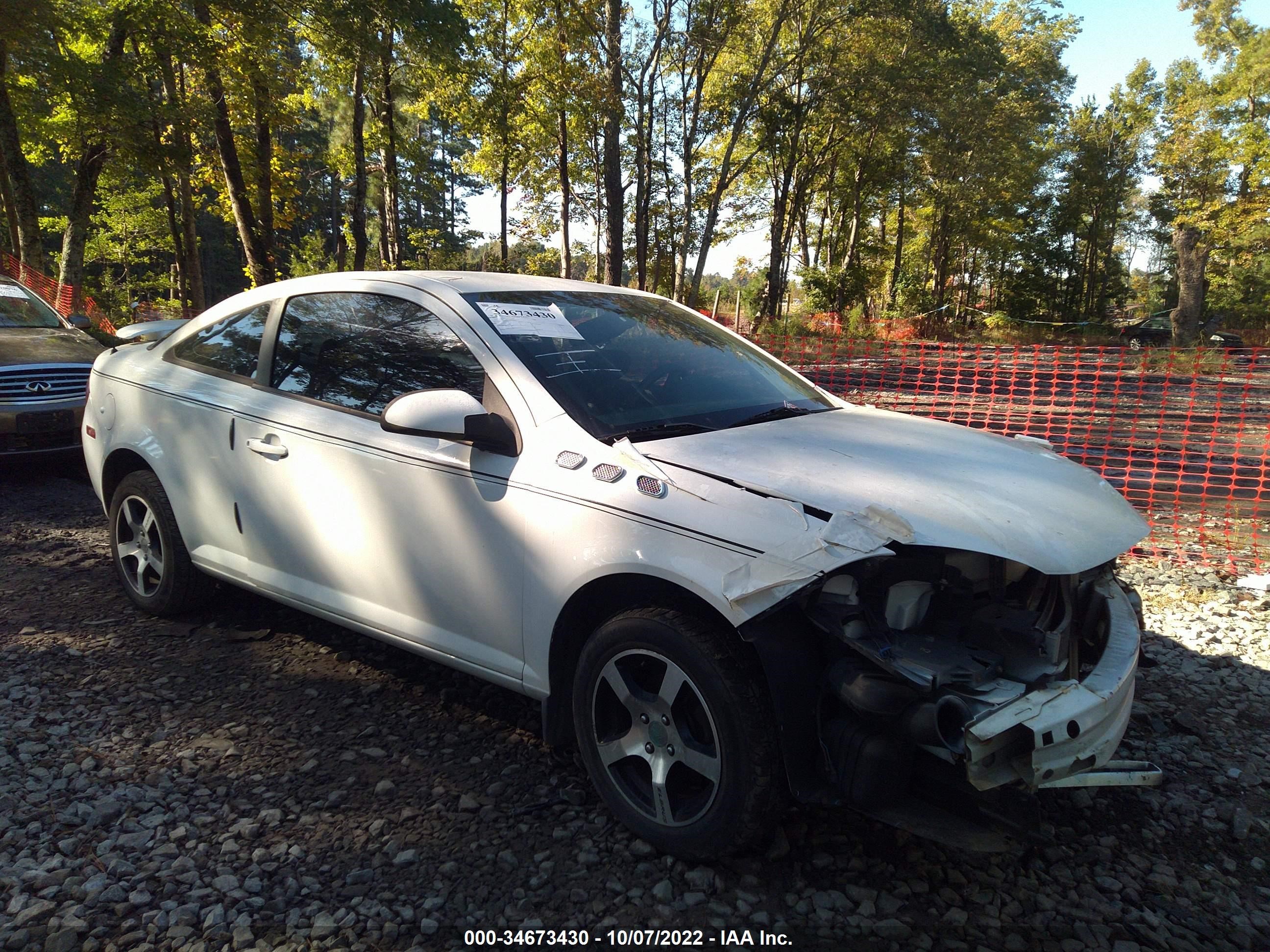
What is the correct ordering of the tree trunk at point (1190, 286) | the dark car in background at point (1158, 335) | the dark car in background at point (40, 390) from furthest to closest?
the dark car in background at point (1158, 335), the tree trunk at point (1190, 286), the dark car in background at point (40, 390)

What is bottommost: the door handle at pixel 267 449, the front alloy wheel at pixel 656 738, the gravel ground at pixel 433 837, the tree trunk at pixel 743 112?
the gravel ground at pixel 433 837

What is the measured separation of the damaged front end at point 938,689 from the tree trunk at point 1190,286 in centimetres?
3367

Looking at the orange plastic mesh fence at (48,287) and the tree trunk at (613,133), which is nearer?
the orange plastic mesh fence at (48,287)

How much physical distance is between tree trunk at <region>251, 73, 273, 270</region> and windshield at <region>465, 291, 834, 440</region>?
16124 mm

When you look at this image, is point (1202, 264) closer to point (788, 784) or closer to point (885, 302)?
point (885, 302)

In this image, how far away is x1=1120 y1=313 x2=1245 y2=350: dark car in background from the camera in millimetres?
32938

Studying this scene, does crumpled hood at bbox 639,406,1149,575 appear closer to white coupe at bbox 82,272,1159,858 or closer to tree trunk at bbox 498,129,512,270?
white coupe at bbox 82,272,1159,858

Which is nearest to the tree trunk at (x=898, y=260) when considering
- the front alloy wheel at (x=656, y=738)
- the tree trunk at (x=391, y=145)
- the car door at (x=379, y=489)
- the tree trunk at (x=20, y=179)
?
the tree trunk at (x=391, y=145)

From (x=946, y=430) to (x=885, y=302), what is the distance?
136ft

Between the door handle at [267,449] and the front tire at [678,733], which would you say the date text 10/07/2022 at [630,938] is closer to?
the front tire at [678,733]

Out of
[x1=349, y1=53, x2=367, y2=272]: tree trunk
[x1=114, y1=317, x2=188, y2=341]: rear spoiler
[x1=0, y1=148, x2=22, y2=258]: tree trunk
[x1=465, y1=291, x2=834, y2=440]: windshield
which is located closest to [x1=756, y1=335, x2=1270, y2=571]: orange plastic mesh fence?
[x1=465, y1=291, x2=834, y2=440]: windshield

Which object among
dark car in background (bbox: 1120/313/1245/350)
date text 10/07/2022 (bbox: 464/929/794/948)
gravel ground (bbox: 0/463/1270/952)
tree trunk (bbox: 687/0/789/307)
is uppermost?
tree trunk (bbox: 687/0/789/307)

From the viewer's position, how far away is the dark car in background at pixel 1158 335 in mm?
32938

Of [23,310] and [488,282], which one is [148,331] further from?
[23,310]
